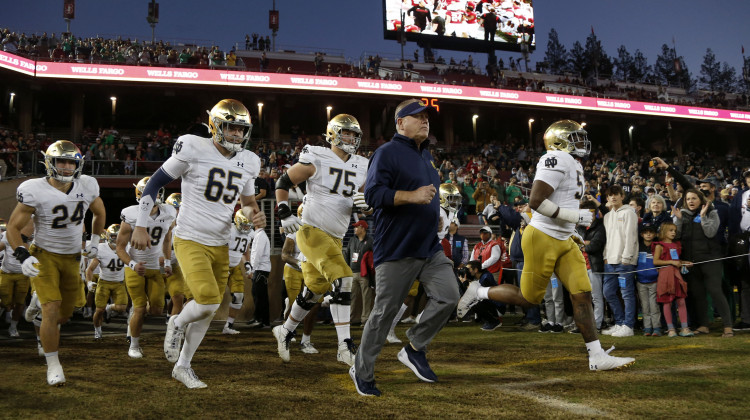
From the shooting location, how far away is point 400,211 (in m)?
4.54

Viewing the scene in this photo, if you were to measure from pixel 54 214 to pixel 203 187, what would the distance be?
1.71 meters

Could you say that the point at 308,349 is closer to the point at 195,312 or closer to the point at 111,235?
the point at 195,312

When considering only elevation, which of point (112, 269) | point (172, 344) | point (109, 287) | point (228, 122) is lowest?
point (172, 344)

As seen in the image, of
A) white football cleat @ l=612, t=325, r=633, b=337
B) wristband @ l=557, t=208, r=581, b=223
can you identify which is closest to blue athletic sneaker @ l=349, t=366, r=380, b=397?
wristband @ l=557, t=208, r=581, b=223

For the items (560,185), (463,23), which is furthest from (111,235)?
(463,23)

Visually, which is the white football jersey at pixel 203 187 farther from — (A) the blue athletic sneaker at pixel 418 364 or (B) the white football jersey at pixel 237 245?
(B) the white football jersey at pixel 237 245

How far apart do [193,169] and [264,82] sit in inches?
1089

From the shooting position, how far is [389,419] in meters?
3.72

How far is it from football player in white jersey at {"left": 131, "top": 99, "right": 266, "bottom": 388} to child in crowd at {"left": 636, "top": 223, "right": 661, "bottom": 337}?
584cm

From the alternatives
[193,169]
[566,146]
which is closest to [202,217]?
[193,169]

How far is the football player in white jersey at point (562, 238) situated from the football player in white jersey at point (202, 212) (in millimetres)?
2578

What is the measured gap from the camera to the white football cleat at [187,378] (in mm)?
4910

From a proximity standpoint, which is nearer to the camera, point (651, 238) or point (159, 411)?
point (159, 411)

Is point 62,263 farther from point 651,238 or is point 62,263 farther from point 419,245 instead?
point 651,238
